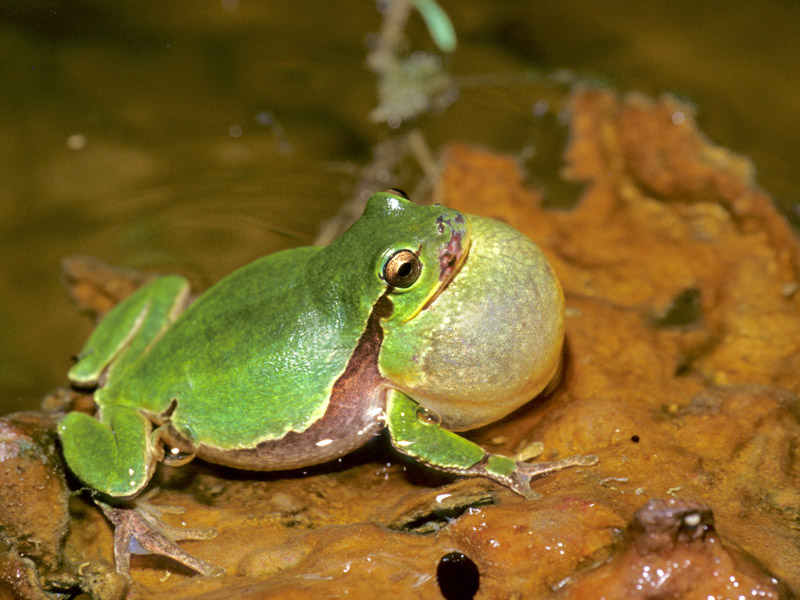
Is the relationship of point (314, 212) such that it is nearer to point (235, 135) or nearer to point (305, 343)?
point (235, 135)

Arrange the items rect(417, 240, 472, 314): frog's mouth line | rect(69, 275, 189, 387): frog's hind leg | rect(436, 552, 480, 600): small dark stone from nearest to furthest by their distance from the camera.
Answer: rect(436, 552, 480, 600): small dark stone
rect(417, 240, 472, 314): frog's mouth line
rect(69, 275, 189, 387): frog's hind leg

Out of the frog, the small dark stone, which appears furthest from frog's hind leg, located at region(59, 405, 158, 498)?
the small dark stone

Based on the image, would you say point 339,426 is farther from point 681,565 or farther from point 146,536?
point 681,565

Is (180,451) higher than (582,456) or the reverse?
the reverse

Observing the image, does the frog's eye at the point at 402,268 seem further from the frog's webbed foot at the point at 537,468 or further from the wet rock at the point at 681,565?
the wet rock at the point at 681,565

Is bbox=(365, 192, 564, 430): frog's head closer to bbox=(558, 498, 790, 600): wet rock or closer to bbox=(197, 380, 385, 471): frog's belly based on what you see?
bbox=(197, 380, 385, 471): frog's belly

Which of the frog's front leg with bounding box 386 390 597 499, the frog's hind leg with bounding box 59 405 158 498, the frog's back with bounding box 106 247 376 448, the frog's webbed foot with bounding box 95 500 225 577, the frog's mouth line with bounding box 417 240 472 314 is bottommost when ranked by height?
the frog's webbed foot with bounding box 95 500 225 577

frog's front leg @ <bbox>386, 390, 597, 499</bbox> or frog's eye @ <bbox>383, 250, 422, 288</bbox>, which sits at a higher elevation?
frog's eye @ <bbox>383, 250, 422, 288</bbox>

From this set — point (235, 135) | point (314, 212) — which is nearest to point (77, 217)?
point (235, 135)
